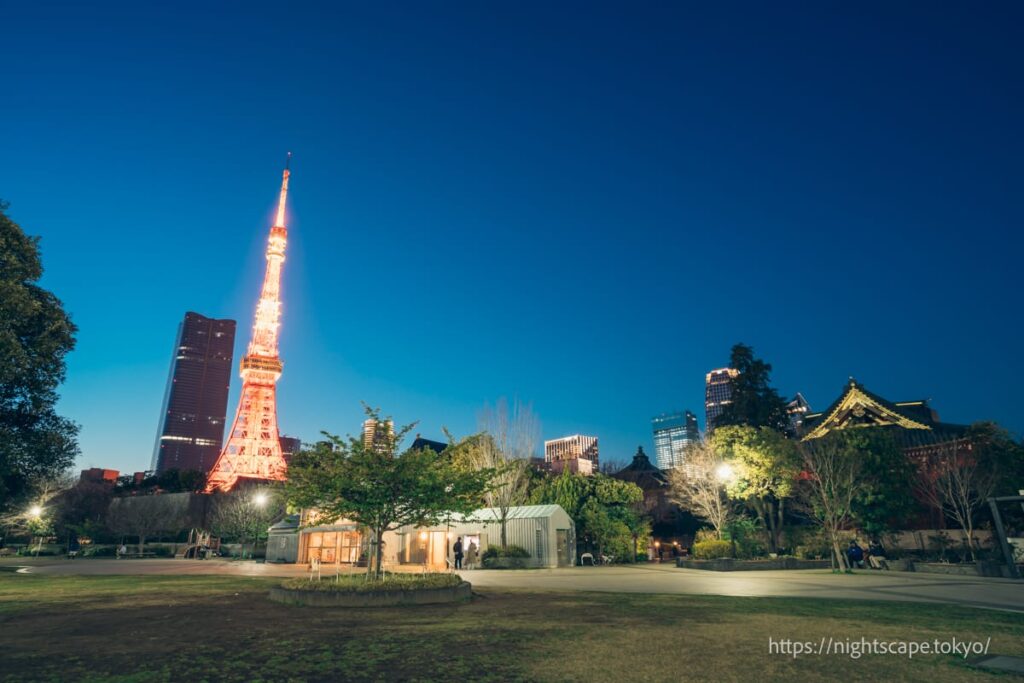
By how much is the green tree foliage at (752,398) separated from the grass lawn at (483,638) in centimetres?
4395

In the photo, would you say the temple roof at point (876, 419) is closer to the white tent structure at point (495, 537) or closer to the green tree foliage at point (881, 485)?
the green tree foliage at point (881, 485)

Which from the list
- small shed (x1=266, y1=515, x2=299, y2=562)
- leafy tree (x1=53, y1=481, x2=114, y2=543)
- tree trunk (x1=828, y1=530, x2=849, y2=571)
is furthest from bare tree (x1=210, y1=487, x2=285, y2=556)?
tree trunk (x1=828, y1=530, x2=849, y2=571)

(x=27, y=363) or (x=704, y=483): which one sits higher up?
(x=27, y=363)

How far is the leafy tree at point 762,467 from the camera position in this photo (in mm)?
28578

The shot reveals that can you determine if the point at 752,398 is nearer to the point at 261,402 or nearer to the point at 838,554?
the point at 838,554

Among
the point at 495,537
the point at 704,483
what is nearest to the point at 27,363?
the point at 495,537

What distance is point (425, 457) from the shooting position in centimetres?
1627

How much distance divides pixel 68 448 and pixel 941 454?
42.6 m

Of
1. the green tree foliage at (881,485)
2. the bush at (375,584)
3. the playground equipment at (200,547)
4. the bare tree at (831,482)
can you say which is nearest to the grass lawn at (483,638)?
the bush at (375,584)

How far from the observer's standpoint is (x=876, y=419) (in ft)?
120

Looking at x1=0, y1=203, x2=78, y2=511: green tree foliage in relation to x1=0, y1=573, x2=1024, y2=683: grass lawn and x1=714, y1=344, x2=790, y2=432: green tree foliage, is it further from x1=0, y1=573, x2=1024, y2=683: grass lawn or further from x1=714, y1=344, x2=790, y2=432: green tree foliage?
x1=714, y1=344, x2=790, y2=432: green tree foliage

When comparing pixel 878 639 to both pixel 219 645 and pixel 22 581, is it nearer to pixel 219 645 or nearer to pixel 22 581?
pixel 219 645

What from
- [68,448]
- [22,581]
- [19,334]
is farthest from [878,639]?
[68,448]

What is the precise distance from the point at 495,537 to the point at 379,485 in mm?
18206
